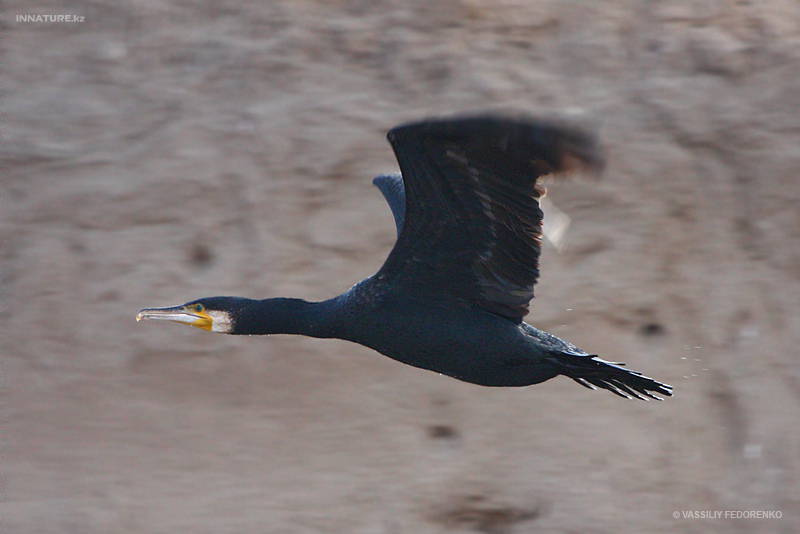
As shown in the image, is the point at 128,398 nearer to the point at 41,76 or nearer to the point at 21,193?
the point at 21,193

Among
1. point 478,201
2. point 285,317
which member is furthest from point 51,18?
point 478,201

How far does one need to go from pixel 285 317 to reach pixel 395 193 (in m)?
1.04

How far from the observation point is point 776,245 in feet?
20.0

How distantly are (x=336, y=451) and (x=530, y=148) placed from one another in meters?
3.30

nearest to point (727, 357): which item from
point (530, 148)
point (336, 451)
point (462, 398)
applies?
point (462, 398)

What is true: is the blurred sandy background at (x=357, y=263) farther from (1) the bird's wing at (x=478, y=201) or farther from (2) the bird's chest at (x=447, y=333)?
(1) the bird's wing at (x=478, y=201)

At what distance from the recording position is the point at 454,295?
3666 millimetres

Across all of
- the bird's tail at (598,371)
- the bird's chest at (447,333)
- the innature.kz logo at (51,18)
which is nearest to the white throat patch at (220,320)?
the bird's chest at (447,333)

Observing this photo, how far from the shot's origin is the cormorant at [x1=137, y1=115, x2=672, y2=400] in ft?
10.2

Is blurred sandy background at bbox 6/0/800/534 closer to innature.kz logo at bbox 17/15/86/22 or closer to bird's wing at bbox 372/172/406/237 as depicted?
innature.kz logo at bbox 17/15/86/22

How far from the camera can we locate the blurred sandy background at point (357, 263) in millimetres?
5672

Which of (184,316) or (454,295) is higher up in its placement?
(454,295)

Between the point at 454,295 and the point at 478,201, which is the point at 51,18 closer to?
the point at 454,295

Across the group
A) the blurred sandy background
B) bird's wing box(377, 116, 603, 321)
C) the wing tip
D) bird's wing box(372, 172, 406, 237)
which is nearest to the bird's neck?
bird's wing box(377, 116, 603, 321)
